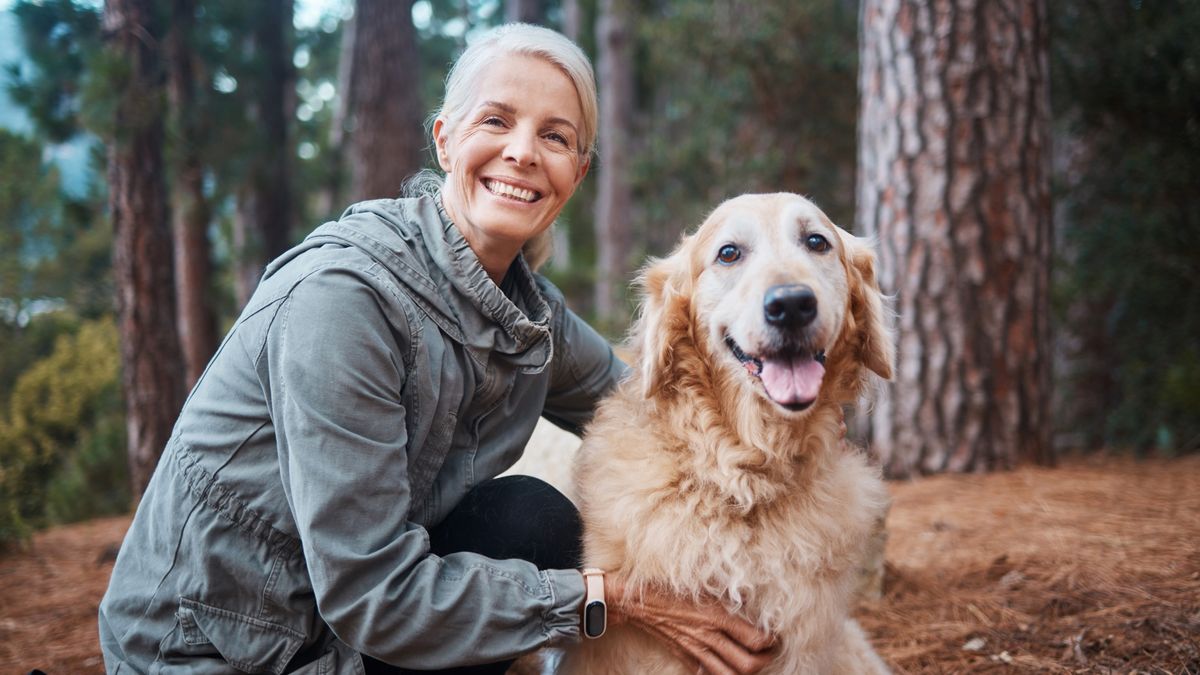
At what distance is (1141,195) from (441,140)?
5.93 m

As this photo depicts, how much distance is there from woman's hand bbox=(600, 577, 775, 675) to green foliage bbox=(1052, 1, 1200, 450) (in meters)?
5.08

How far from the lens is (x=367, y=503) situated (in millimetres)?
1791

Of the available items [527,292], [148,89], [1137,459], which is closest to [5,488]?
[148,89]

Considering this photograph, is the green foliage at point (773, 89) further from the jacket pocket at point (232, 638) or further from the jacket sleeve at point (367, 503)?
the jacket pocket at point (232, 638)

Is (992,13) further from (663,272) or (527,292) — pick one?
(527,292)

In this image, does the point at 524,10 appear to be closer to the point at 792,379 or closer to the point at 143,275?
the point at 143,275

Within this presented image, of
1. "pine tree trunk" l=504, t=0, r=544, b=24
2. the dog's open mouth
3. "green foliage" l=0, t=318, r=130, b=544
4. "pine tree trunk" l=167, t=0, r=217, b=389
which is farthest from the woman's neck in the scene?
"pine tree trunk" l=504, t=0, r=544, b=24

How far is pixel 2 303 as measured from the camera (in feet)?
35.6

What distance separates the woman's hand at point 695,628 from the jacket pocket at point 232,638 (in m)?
0.79

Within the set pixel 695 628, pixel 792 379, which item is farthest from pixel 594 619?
pixel 792 379

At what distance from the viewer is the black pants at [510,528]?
2.15 metres

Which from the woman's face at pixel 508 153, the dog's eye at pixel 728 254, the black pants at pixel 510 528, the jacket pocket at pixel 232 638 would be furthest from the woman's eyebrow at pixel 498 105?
the jacket pocket at pixel 232 638

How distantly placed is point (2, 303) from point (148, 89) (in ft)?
21.3

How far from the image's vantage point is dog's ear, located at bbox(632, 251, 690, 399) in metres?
2.27
